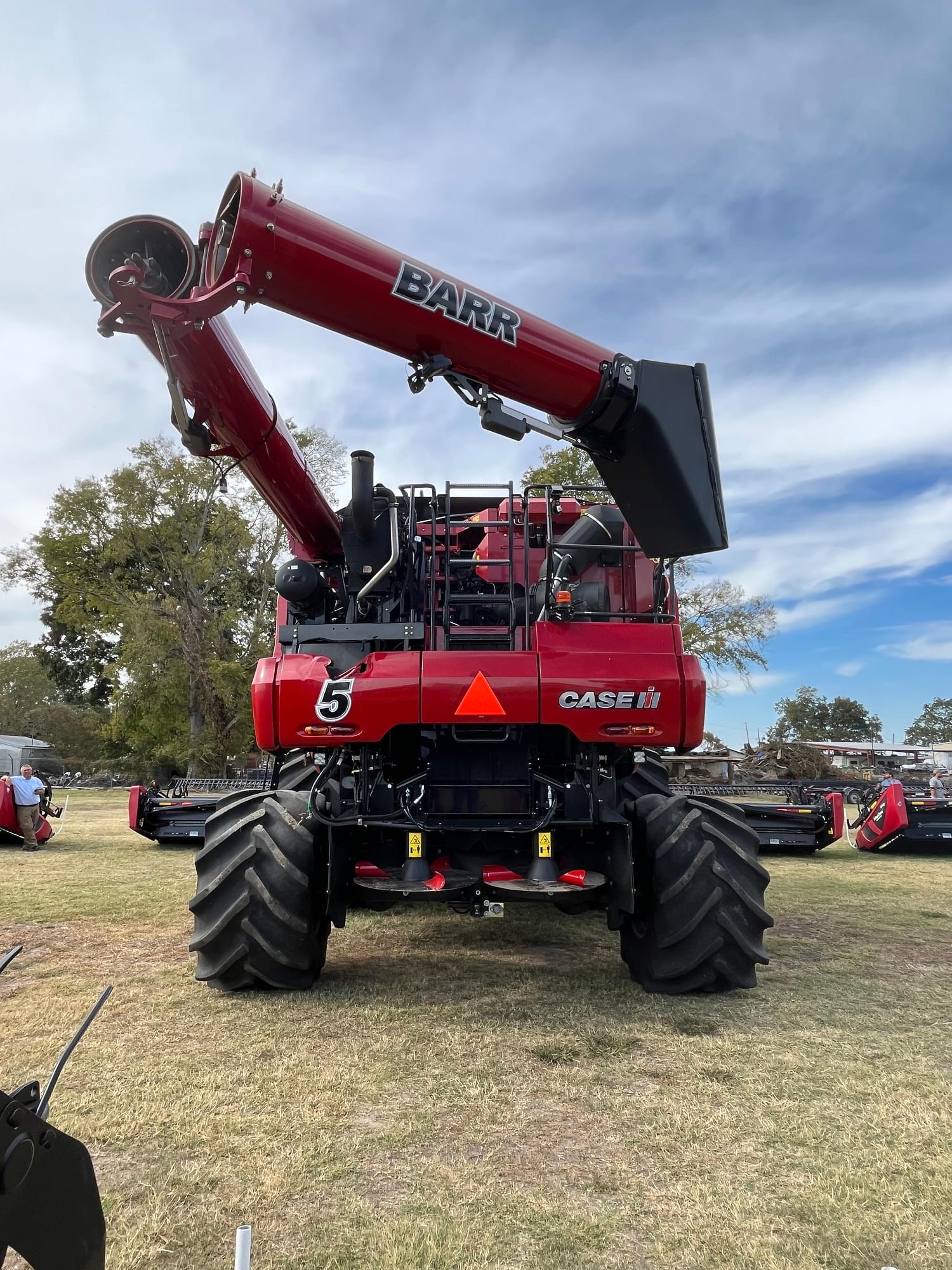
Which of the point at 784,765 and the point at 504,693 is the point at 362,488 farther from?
the point at 784,765

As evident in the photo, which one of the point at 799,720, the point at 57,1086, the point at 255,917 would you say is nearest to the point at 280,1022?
the point at 255,917

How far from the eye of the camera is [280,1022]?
4242 millimetres

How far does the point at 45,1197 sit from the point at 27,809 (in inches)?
478

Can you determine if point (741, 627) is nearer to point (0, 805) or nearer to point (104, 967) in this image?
point (0, 805)

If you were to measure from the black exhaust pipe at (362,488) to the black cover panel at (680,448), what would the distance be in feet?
4.65

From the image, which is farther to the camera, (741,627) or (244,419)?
(741,627)

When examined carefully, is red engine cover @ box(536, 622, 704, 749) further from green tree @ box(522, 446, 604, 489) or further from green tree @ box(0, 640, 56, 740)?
green tree @ box(0, 640, 56, 740)

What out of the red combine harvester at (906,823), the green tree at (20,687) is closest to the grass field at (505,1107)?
the red combine harvester at (906,823)

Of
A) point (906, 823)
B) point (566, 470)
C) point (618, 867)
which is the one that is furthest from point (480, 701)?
point (566, 470)

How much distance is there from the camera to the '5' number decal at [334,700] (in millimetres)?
4645

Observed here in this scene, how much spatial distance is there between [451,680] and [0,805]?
35.0 ft

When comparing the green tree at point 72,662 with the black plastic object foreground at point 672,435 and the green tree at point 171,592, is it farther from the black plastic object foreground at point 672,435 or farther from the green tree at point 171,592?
the black plastic object foreground at point 672,435

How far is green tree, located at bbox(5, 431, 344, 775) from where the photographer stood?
31.2 meters

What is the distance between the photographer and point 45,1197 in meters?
1.76
